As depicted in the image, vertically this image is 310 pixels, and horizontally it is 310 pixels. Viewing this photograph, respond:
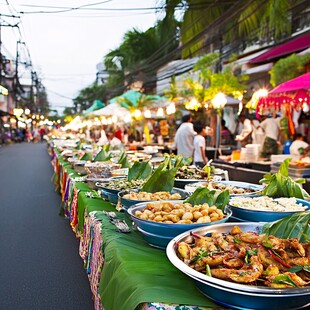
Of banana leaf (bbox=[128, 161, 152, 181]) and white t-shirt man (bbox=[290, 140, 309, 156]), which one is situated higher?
banana leaf (bbox=[128, 161, 152, 181])

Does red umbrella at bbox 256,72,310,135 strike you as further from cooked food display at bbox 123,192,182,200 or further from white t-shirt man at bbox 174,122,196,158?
cooked food display at bbox 123,192,182,200

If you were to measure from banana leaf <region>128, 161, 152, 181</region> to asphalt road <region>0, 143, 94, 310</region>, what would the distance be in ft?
3.95

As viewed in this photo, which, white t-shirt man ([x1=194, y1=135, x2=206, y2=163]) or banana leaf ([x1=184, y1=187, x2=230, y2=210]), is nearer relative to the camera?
banana leaf ([x1=184, y1=187, x2=230, y2=210])

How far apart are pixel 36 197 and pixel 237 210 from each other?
7331 millimetres

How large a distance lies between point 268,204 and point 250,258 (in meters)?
0.93

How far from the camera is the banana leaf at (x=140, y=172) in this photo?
3490mm

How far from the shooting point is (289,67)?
9023mm

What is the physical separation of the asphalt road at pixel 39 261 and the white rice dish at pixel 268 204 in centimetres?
180

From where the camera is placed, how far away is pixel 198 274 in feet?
4.48

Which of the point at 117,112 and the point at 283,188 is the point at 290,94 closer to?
the point at 283,188

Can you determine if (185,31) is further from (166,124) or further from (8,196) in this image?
(8,196)

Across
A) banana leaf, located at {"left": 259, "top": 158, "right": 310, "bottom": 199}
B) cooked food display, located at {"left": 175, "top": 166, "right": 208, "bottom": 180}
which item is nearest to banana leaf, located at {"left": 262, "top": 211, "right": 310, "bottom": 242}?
banana leaf, located at {"left": 259, "top": 158, "right": 310, "bottom": 199}

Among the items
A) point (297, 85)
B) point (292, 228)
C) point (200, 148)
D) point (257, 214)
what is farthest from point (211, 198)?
point (200, 148)

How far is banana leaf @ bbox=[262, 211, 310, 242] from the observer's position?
5.86ft
